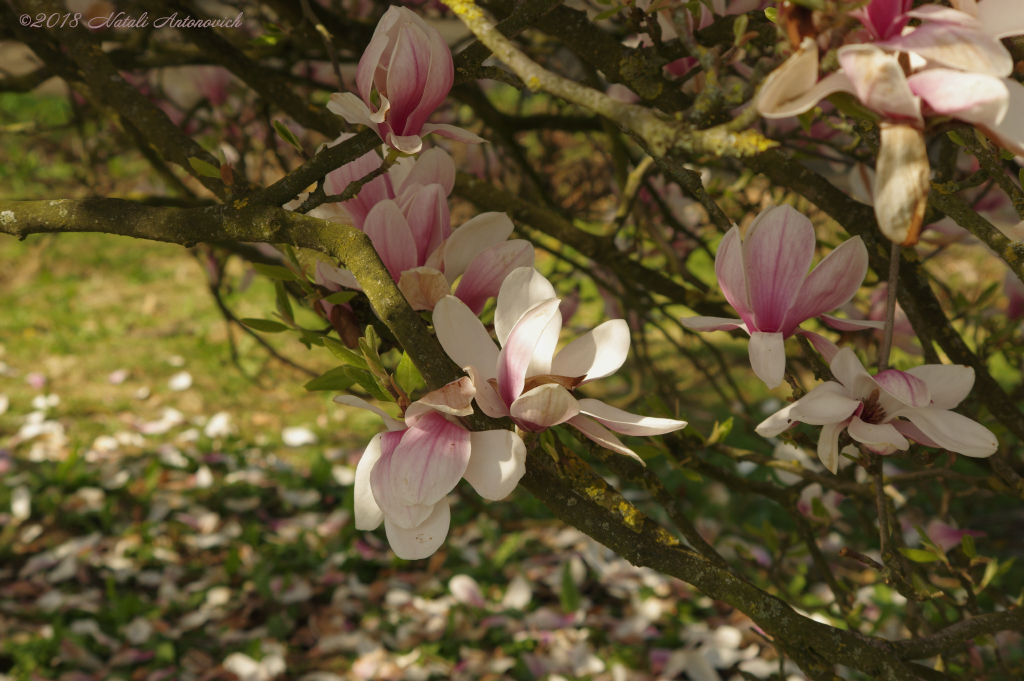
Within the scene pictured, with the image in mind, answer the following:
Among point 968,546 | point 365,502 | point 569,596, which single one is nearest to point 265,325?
point 365,502

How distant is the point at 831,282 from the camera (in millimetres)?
546

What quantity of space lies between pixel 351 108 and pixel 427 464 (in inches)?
10.3

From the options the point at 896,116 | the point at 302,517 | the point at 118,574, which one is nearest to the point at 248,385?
the point at 302,517

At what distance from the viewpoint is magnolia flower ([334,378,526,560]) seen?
1.58 ft

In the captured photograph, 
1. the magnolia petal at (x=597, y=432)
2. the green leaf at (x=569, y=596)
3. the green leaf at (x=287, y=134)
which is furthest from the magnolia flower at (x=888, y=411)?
the green leaf at (x=569, y=596)

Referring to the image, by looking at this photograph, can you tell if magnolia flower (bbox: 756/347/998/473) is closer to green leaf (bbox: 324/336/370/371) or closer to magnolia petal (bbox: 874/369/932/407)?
magnolia petal (bbox: 874/369/932/407)

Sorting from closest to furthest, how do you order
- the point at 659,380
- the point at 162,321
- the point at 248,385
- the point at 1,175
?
the point at 659,380, the point at 248,385, the point at 162,321, the point at 1,175

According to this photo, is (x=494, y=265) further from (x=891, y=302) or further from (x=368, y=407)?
(x=891, y=302)

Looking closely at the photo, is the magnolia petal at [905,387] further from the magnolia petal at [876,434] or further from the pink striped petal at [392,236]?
the pink striped petal at [392,236]

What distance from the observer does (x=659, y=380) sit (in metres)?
1.78

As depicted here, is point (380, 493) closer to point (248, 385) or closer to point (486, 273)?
point (486, 273)

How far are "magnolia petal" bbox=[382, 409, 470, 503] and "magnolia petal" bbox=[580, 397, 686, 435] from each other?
8 cm

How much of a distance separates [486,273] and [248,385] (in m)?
3.41

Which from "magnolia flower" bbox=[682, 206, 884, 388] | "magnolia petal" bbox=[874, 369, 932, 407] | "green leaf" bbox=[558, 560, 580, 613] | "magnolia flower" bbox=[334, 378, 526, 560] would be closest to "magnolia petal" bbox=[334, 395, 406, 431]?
"magnolia flower" bbox=[334, 378, 526, 560]
